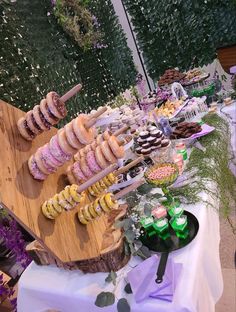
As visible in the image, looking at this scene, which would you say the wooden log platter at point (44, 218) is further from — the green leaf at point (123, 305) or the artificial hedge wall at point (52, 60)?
the artificial hedge wall at point (52, 60)

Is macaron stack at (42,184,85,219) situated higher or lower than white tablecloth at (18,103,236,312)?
higher

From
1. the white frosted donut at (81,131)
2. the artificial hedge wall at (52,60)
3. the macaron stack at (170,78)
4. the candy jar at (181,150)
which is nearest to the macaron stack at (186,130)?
the candy jar at (181,150)

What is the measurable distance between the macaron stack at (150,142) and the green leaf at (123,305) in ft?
2.87

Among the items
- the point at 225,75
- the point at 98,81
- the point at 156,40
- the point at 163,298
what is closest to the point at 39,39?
the point at 98,81

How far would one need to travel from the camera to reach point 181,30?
452 centimetres

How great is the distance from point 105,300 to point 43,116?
0.59m

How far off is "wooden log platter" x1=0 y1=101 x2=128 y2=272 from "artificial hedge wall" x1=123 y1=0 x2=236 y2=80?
394cm

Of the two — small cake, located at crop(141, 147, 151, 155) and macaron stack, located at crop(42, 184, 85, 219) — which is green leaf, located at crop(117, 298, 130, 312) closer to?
macaron stack, located at crop(42, 184, 85, 219)

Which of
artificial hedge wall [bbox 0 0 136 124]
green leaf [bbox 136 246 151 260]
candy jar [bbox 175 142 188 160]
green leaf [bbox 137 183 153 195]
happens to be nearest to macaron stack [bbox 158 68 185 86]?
artificial hedge wall [bbox 0 0 136 124]

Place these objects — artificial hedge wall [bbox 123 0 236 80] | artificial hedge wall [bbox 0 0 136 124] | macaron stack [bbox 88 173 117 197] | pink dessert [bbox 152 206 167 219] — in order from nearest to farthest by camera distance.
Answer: pink dessert [bbox 152 206 167 219] → macaron stack [bbox 88 173 117 197] → artificial hedge wall [bbox 0 0 136 124] → artificial hedge wall [bbox 123 0 236 80]

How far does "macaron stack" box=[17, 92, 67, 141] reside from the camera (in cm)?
100

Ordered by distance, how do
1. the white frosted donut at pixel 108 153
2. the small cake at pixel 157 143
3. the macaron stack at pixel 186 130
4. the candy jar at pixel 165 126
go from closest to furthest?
the white frosted donut at pixel 108 153, the small cake at pixel 157 143, the macaron stack at pixel 186 130, the candy jar at pixel 165 126

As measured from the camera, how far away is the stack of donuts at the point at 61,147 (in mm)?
955

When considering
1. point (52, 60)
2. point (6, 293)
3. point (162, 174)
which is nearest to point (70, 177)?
point (162, 174)
